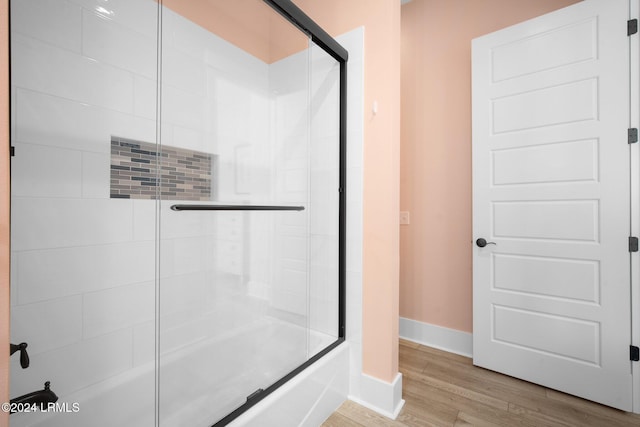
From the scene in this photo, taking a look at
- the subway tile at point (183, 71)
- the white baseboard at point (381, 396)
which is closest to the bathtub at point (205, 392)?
the white baseboard at point (381, 396)

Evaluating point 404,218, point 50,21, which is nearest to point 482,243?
point 404,218

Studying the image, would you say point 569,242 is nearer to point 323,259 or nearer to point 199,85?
point 323,259

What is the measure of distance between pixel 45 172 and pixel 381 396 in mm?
1853

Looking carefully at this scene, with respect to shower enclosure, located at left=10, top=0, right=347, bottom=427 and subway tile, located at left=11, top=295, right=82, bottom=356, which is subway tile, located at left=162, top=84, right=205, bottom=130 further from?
subway tile, located at left=11, top=295, right=82, bottom=356

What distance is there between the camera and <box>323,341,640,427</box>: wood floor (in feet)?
4.82

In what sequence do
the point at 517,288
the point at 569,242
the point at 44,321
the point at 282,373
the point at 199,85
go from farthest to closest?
the point at 517,288 → the point at 569,242 → the point at 282,373 → the point at 199,85 → the point at 44,321

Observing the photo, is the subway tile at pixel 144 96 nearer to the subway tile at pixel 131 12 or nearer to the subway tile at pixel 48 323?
the subway tile at pixel 131 12

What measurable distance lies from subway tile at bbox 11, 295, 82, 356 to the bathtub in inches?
8.2

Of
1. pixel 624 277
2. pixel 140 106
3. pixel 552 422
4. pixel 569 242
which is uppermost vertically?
pixel 140 106

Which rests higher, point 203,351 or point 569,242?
point 569,242

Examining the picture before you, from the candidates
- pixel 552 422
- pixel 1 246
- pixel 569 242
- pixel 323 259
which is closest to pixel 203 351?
pixel 323 259

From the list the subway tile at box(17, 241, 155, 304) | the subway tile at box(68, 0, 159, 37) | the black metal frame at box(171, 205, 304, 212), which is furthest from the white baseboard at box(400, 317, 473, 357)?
the subway tile at box(68, 0, 159, 37)

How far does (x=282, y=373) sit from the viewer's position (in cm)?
133

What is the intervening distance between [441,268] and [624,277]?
1.03 meters
